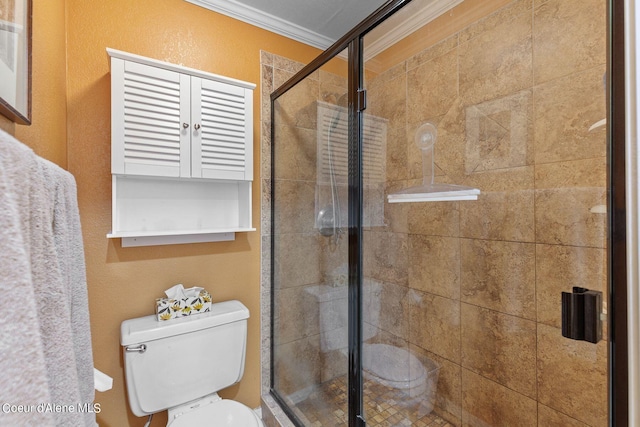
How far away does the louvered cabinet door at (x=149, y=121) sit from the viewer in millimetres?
1157

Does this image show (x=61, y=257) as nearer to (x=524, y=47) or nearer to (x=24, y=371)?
(x=24, y=371)

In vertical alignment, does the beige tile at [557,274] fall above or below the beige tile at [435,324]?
above

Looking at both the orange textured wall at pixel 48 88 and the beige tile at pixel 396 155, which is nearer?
the orange textured wall at pixel 48 88

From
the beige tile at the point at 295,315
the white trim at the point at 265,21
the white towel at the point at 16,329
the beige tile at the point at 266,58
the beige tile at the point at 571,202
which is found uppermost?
the white trim at the point at 265,21

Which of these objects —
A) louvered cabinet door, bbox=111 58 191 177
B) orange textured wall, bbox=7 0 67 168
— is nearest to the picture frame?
orange textured wall, bbox=7 0 67 168

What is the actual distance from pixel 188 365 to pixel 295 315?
22.4 inches

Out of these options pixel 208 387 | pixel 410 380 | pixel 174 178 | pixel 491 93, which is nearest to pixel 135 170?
pixel 174 178

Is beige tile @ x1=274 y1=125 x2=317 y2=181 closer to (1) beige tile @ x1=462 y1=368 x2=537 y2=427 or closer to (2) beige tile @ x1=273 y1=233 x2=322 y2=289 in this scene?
(2) beige tile @ x1=273 y1=233 x2=322 y2=289

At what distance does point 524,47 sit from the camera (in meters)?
0.96

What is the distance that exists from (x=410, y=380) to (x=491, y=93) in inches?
51.5

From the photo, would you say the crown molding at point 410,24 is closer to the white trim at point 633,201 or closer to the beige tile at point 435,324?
the white trim at point 633,201

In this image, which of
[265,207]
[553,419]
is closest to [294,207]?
[265,207]

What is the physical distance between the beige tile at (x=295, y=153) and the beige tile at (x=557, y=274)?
1.02m

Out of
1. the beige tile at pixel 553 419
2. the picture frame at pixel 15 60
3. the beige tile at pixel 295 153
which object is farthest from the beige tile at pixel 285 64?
the beige tile at pixel 553 419
